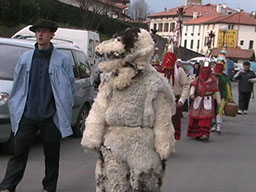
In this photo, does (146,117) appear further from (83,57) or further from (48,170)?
(83,57)

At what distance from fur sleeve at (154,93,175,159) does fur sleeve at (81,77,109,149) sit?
44cm

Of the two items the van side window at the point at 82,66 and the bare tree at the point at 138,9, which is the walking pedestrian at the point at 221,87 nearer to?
the van side window at the point at 82,66

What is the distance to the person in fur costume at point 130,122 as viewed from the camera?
3.89 meters

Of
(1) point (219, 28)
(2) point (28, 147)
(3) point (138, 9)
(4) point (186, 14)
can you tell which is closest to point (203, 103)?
(2) point (28, 147)

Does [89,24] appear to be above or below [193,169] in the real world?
above

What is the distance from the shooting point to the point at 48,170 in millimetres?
5199

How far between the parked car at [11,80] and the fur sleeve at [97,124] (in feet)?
10.1

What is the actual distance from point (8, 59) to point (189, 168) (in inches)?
→ 133

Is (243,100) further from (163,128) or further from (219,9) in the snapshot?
(219,9)

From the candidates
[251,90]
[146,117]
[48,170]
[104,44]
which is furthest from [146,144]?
[251,90]

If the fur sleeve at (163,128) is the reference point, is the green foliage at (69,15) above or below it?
above

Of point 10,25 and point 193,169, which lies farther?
point 10,25

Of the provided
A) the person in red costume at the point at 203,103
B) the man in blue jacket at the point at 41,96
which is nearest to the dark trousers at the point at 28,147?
the man in blue jacket at the point at 41,96

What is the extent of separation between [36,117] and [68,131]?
1.19 ft
